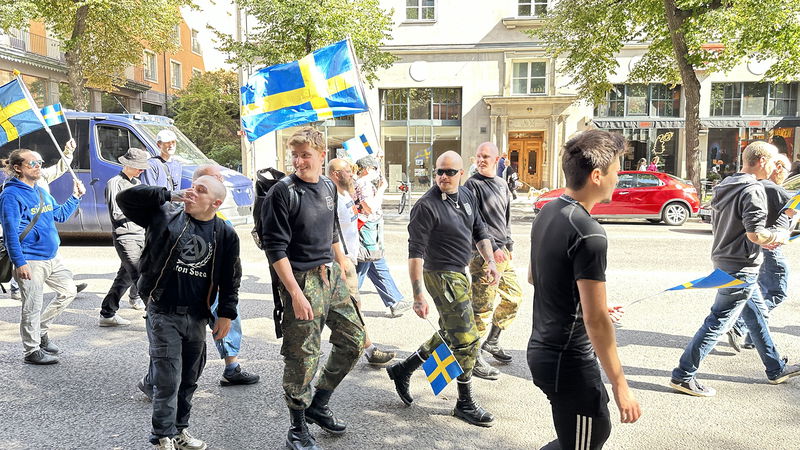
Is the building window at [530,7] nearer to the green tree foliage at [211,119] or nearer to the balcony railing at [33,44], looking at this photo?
the green tree foliage at [211,119]

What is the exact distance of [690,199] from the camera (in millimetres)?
15188

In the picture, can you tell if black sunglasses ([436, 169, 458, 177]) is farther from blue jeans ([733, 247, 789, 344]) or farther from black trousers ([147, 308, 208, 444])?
blue jeans ([733, 247, 789, 344])

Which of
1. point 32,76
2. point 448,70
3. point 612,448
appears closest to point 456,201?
point 612,448

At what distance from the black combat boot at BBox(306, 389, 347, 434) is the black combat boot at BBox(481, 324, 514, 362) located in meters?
1.73

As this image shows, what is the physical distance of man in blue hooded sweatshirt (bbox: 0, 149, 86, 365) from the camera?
468 centimetres

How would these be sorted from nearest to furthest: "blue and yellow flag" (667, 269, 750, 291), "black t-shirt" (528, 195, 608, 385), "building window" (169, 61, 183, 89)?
1. "black t-shirt" (528, 195, 608, 385)
2. "blue and yellow flag" (667, 269, 750, 291)
3. "building window" (169, 61, 183, 89)

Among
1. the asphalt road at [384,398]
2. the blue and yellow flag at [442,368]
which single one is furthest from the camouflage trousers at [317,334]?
the blue and yellow flag at [442,368]

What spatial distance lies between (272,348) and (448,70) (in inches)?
929

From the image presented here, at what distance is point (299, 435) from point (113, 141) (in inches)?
379

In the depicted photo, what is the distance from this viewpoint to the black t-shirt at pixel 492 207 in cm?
490

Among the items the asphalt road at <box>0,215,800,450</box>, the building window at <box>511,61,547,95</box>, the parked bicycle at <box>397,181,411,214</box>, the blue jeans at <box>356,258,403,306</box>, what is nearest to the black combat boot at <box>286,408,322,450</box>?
the asphalt road at <box>0,215,800,450</box>

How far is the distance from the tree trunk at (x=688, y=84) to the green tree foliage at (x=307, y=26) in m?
8.64

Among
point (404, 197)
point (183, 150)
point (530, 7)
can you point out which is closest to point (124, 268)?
point (183, 150)

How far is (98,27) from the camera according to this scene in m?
20.5
